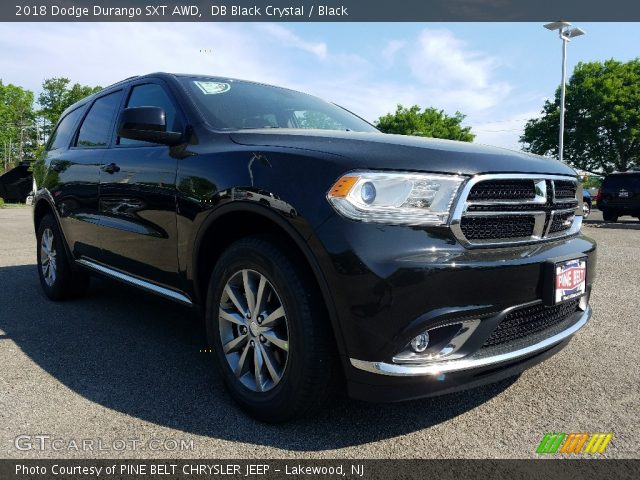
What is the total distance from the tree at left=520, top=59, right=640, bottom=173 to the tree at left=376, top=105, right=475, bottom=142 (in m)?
9.33

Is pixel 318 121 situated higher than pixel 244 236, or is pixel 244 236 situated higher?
pixel 318 121

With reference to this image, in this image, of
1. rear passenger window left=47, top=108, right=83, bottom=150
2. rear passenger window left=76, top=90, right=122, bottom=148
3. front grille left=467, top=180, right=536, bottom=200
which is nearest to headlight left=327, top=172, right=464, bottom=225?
front grille left=467, top=180, right=536, bottom=200

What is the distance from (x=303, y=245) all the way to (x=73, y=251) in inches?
115

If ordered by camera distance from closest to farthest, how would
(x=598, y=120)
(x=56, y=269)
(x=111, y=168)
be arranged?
(x=111, y=168) → (x=56, y=269) → (x=598, y=120)

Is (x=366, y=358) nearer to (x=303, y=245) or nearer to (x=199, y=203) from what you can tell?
(x=303, y=245)

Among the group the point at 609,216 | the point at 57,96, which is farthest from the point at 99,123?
the point at 57,96

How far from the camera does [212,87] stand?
3.26m

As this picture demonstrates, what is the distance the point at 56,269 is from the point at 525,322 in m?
3.98

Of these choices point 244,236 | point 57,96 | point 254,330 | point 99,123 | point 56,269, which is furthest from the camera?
point 57,96

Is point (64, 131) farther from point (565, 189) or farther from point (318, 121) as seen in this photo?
point (565, 189)

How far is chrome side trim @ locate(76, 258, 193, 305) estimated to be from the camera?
2951 millimetres

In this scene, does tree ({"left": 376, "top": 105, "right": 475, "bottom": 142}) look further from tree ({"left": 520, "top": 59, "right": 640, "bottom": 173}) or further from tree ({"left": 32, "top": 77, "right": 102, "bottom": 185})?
tree ({"left": 32, "top": 77, "right": 102, "bottom": 185})

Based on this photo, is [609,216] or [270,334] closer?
[270,334]

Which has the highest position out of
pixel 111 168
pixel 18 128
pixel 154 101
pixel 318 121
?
pixel 18 128
